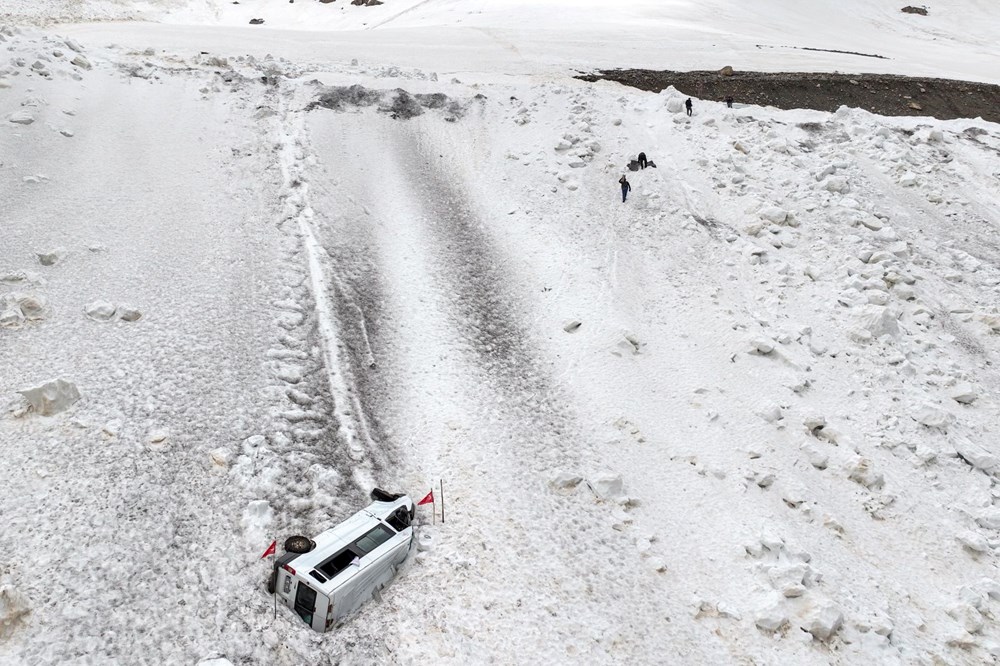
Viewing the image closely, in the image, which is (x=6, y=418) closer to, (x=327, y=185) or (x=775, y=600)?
(x=327, y=185)

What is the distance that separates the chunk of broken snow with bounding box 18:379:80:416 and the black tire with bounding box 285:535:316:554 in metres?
5.51

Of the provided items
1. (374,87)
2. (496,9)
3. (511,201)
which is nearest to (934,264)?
(511,201)

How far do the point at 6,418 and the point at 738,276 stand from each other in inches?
682

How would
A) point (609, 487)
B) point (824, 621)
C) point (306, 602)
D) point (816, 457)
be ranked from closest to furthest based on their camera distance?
point (306, 602), point (824, 621), point (609, 487), point (816, 457)

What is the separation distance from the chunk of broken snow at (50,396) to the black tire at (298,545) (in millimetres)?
5510

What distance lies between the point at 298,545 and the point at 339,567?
2.34ft

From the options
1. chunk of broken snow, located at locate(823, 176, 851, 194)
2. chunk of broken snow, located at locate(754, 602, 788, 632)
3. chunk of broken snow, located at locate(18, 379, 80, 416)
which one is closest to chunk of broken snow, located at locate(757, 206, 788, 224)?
chunk of broken snow, located at locate(823, 176, 851, 194)

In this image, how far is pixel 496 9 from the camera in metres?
44.2

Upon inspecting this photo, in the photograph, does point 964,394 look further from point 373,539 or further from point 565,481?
point 373,539

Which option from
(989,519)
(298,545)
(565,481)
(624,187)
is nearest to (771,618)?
(565,481)

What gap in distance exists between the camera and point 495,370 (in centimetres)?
1422

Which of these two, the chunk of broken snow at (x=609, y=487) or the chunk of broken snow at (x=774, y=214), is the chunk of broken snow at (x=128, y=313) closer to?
the chunk of broken snow at (x=609, y=487)

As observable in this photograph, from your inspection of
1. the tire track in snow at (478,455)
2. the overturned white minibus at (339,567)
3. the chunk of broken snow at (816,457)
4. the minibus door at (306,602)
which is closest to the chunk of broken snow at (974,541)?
the chunk of broken snow at (816,457)

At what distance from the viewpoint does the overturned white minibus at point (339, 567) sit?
335 inches
